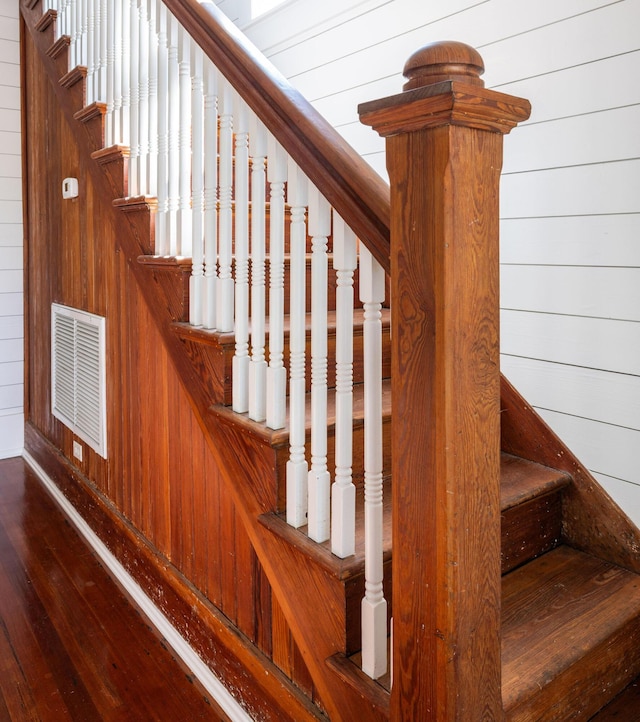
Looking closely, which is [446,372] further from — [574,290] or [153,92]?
[153,92]

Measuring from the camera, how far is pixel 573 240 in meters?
1.82

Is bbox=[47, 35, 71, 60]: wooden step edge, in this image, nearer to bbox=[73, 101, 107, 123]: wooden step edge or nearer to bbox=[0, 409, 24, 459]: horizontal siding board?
bbox=[73, 101, 107, 123]: wooden step edge

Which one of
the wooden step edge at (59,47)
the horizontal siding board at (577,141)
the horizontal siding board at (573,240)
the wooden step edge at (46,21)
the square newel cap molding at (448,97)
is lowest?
the horizontal siding board at (573,240)

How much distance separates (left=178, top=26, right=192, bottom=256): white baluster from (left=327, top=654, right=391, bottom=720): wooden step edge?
1.17 metres

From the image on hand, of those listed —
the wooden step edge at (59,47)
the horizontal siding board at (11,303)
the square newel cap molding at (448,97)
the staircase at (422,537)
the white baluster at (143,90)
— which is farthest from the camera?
the horizontal siding board at (11,303)

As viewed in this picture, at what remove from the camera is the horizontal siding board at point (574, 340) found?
5.64 feet

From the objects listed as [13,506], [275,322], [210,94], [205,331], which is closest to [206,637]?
[205,331]

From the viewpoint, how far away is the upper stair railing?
3.84ft

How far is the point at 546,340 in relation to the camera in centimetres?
191

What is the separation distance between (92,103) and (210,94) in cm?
89

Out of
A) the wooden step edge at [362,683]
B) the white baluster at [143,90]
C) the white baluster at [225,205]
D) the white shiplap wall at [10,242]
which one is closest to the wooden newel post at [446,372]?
the wooden step edge at [362,683]

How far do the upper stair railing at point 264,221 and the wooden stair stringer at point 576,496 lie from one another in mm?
593

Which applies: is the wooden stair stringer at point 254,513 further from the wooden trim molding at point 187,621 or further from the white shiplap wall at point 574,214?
the white shiplap wall at point 574,214

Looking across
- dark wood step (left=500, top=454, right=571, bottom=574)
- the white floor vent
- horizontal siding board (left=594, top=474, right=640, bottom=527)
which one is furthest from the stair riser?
the white floor vent
